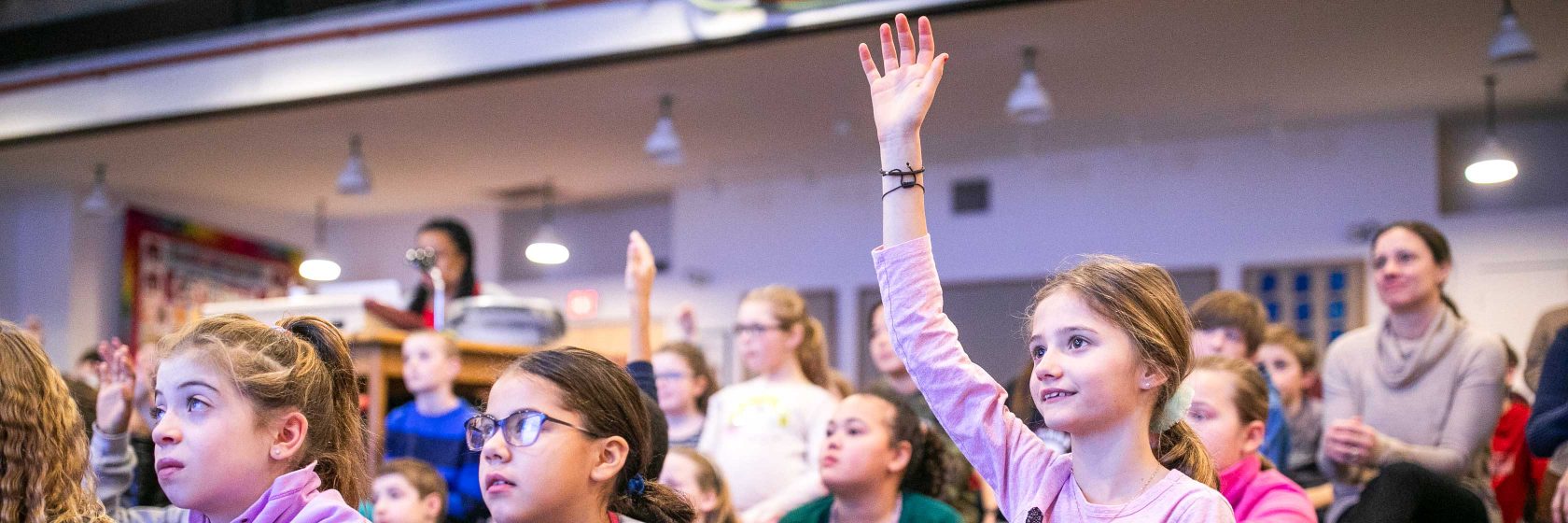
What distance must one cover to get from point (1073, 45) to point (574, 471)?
4.34 metres

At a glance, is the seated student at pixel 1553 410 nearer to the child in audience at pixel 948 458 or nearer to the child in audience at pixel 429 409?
the child in audience at pixel 948 458

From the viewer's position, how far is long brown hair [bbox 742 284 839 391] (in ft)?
11.7

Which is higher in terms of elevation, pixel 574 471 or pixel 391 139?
pixel 391 139

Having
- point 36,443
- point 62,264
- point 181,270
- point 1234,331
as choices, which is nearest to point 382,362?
point 36,443

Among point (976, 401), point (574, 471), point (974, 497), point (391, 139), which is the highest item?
point (391, 139)

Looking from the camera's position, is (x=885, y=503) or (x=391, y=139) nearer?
(x=885, y=503)

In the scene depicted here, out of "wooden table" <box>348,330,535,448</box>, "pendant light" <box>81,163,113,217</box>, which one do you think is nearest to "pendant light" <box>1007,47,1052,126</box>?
"wooden table" <box>348,330,535,448</box>

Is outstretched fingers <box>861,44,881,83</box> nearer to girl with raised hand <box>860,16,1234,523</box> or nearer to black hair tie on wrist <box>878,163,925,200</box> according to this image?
girl with raised hand <box>860,16,1234,523</box>

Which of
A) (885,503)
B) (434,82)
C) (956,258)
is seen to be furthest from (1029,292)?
(885,503)

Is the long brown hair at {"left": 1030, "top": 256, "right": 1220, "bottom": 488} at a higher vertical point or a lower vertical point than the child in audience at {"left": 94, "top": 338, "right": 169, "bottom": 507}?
higher

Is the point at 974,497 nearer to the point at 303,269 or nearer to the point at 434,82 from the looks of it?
the point at 434,82

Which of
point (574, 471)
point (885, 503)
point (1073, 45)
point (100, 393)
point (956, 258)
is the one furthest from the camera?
point (956, 258)

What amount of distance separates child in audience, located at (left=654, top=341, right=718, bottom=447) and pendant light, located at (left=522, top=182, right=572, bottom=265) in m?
5.06

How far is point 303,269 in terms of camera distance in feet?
32.4
